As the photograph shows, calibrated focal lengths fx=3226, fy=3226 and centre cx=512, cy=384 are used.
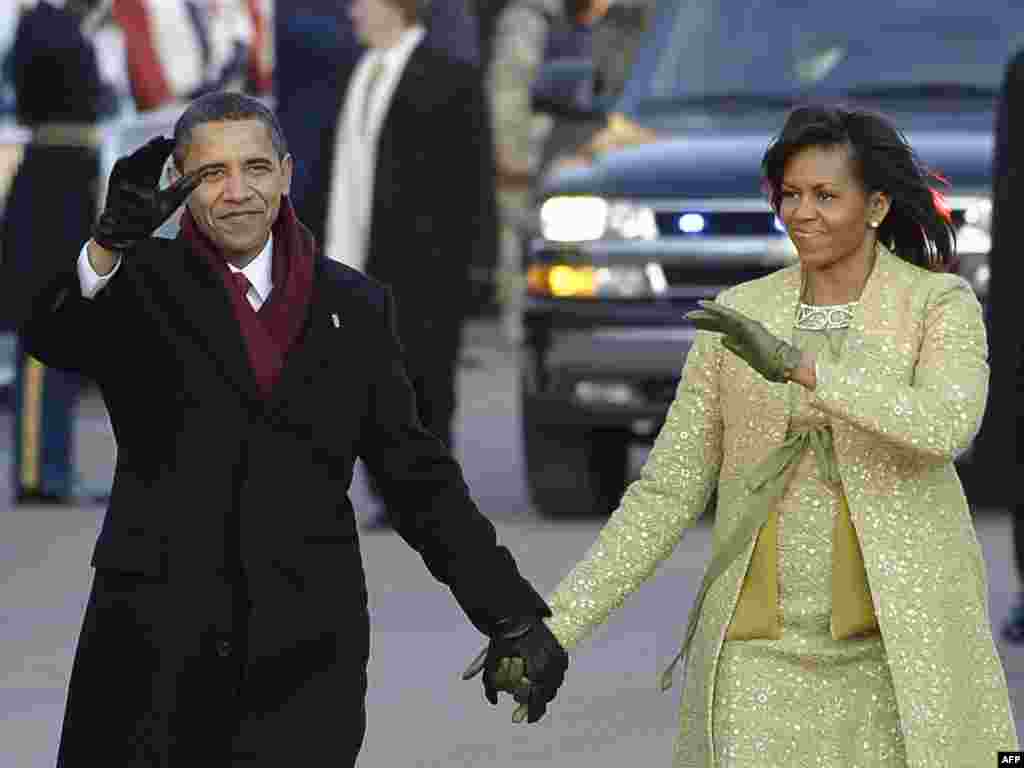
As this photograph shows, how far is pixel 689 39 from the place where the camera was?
12.1m

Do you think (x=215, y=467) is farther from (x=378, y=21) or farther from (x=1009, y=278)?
(x=378, y=21)

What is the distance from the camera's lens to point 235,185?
4.98 meters

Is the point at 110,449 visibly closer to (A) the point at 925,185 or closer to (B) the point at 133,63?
(B) the point at 133,63

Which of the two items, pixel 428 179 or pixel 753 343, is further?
pixel 428 179

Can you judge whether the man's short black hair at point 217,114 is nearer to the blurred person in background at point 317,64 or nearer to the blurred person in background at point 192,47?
the blurred person in background at point 317,64

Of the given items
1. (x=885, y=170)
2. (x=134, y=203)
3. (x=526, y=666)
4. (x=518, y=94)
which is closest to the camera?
(x=134, y=203)

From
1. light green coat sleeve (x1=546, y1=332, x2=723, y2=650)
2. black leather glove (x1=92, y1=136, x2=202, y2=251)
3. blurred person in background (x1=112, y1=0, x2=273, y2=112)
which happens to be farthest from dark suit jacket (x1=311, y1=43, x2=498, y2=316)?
black leather glove (x1=92, y1=136, x2=202, y2=251)

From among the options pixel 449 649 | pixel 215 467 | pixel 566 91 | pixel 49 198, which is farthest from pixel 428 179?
pixel 215 467

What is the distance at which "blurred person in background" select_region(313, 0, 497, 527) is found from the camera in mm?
11469

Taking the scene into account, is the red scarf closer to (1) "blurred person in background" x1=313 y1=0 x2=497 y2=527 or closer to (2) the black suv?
(2) the black suv

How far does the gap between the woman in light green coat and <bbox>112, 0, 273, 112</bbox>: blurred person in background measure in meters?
7.37

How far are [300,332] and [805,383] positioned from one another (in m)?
0.79

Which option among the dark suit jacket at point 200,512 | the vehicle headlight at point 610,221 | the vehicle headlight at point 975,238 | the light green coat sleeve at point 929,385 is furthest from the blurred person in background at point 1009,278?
the dark suit jacket at point 200,512

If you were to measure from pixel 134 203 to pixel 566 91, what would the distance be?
715 cm
